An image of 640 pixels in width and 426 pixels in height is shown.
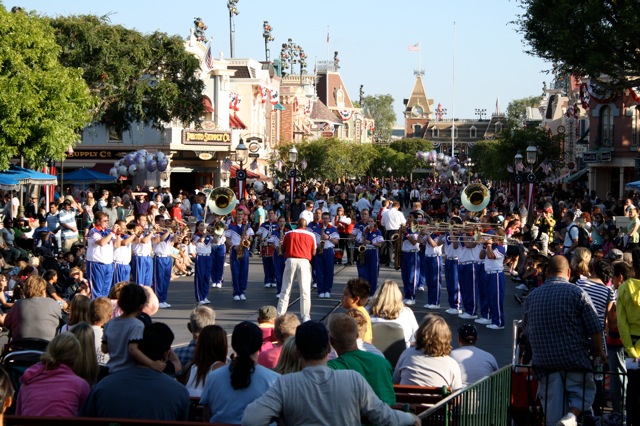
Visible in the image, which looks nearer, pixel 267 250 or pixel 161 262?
pixel 161 262

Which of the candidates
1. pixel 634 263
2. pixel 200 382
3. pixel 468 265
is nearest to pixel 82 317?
pixel 200 382

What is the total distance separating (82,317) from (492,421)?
3734 mm

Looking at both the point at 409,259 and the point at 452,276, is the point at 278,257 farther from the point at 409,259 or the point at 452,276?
the point at 452,276

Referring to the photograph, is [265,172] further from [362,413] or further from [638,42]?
[362,413]

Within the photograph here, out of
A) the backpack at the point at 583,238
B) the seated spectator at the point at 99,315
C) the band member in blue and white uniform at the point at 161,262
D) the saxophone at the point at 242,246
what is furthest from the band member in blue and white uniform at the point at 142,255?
the seated spectator at the point at 99,315

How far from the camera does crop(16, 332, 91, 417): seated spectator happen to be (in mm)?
6707

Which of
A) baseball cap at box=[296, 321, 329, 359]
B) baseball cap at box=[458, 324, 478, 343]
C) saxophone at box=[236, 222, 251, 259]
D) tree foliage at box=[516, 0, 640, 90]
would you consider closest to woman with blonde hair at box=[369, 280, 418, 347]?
baseball cap at box=[458, 324, 478, 343]

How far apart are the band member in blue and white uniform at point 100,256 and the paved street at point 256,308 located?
1101 mm

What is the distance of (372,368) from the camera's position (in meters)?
6.73

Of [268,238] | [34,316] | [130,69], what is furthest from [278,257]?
[130,69]

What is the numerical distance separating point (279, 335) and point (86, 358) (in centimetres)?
162

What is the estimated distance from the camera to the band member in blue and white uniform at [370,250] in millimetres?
20250

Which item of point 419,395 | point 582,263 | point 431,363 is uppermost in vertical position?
point 582,263

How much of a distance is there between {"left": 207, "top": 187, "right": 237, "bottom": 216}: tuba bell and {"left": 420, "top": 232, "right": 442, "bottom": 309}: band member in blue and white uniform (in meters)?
4.46
